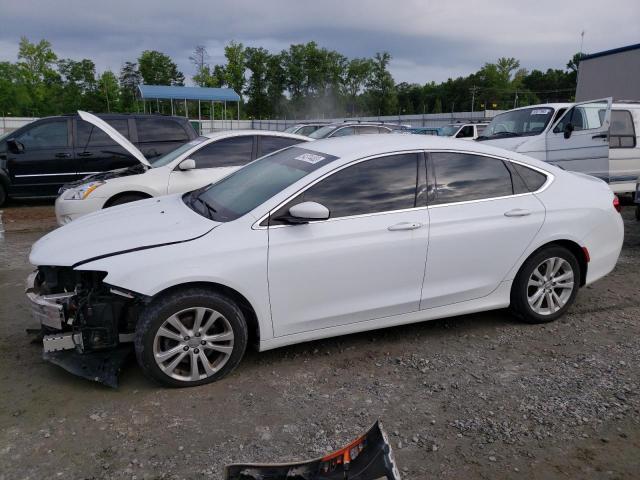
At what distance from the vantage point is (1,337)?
429cm

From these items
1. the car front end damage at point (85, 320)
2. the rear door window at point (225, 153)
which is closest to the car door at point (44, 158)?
the rear door window at point (225, 153)

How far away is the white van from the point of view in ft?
31.2

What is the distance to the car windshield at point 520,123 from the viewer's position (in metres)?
10.5

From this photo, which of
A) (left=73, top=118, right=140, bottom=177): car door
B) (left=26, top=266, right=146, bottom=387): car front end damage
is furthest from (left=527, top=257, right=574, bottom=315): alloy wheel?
(left=73, top=118, right=140, bottom=177): car door

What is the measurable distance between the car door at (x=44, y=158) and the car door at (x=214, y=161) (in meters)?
4.14

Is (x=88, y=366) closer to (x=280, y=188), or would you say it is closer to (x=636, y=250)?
(x=280, y=188)

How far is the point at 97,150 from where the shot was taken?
10.3 m

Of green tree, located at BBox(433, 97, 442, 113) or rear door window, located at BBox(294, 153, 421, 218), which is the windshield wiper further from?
green tree, located at BBox(433, 97, 442, 113)

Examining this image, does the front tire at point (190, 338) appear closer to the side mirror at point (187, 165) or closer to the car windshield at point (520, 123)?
the side mirror at point (187, 165)

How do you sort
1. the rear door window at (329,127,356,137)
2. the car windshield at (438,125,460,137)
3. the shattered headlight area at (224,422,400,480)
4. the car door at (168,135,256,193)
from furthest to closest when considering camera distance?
the car windshield at (438,125,460,137) → the rear door window at (329,127,356,137) → the car door at (168,135,256,193) → the shattered headlight area at (224,422,400,480)

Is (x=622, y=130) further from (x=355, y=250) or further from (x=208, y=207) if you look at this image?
(x=208, y=207)

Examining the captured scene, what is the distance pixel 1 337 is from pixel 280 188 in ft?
8.69

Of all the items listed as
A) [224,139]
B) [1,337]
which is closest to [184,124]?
[224,139]

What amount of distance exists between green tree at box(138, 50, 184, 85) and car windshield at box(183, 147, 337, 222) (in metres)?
69.8
